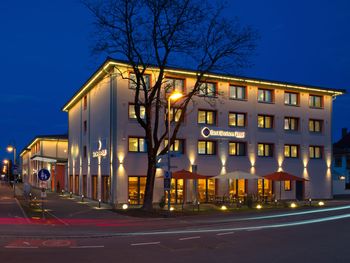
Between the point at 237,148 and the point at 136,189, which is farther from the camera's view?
the point at 237,148

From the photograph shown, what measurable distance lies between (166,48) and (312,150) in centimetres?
2226

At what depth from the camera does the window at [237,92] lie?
133 ft

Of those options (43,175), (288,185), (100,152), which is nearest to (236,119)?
(288,185)

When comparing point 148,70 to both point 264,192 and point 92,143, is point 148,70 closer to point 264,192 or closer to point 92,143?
point 92,143

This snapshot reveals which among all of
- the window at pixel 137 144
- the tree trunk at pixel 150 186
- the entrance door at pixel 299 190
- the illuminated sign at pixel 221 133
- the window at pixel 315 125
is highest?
the window at pixel 315 125

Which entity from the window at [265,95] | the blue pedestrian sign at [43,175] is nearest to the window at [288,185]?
the window at [265,95]

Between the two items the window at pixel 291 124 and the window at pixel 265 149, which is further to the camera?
the window at pixel 291 124

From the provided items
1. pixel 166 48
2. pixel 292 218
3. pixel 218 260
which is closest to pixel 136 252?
pixel 218 260

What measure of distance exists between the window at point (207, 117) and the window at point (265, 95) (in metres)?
5.15

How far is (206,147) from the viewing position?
128ft

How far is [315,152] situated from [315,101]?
4.90 m

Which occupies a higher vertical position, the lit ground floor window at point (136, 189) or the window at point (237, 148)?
the window at point (237, 148)

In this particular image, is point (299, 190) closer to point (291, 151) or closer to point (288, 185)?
point (288, 185)

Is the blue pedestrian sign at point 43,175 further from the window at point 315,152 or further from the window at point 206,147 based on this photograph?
the window at point 315,152
